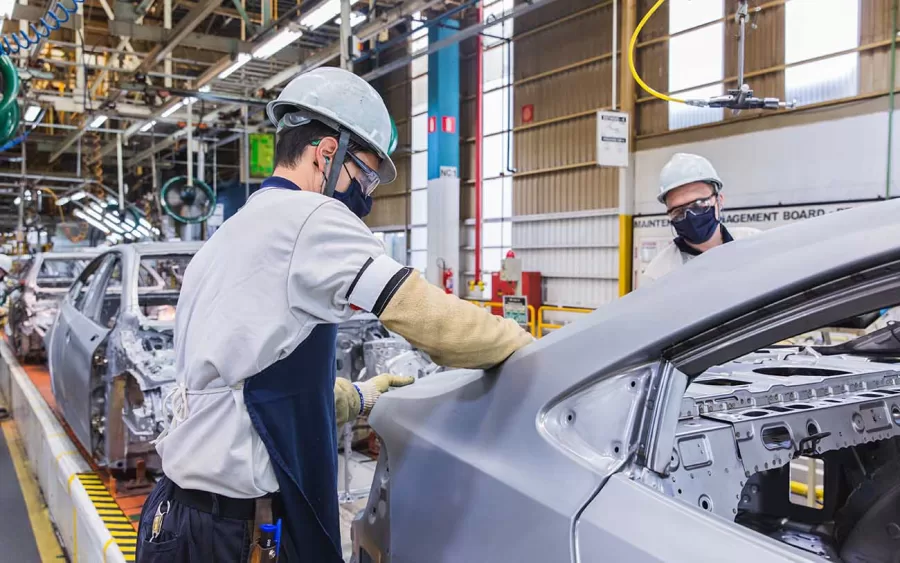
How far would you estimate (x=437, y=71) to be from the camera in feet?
41.7

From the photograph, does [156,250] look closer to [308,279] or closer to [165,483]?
[165,483]

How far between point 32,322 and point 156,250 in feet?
16.6

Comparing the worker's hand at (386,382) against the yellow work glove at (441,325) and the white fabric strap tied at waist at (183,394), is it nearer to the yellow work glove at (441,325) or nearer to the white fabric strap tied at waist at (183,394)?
the white fabric strap tied at waist at (183,394)

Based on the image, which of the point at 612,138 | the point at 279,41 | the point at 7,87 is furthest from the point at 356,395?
the point at 612,138

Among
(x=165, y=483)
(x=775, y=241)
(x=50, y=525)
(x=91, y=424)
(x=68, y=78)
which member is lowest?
(x=50, y=525)

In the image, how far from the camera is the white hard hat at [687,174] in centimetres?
338

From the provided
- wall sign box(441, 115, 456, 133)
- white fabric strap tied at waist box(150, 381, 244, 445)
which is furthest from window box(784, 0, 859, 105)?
white fabric strap tied at waist box(150, 381, 244, 445)

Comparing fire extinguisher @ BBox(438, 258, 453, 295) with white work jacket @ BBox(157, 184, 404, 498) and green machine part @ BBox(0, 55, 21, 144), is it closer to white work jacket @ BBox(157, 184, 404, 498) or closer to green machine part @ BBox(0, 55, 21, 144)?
green machine part @ BBox(0, 55, 21, 144)

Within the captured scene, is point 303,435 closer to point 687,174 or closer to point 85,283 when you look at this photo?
point 687,174

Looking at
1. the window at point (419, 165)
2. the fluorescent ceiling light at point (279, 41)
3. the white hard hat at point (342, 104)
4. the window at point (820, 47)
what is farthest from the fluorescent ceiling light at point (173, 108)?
the white hard hat at point (342, 104)

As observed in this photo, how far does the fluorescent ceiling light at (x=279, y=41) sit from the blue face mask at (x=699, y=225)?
18.6ft

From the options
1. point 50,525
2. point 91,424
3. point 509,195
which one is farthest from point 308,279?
point 509,195

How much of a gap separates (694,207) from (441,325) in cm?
223

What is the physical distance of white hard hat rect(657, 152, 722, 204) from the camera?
3381 millimetres
